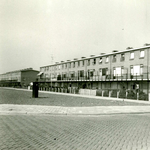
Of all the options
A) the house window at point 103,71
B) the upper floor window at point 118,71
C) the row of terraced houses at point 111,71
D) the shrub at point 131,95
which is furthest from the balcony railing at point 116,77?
the shrub at point 131,95

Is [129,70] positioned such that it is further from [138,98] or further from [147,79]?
[138,98]

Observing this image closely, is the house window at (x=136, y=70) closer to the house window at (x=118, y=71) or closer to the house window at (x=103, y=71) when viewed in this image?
the house window at (x=118, y=71)

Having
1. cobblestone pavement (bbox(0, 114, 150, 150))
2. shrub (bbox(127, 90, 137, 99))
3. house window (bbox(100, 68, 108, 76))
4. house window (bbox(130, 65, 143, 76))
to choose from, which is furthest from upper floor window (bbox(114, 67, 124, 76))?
cobblestone pavement (bbox(0, 114, 150, 150))

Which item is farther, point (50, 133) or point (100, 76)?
point (100, 76)

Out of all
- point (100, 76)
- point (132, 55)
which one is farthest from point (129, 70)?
point (100, 76)

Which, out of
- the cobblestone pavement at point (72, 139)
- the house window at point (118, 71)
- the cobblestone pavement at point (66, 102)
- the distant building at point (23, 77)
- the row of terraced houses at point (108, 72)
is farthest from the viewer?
the distant building at point (23, 77)

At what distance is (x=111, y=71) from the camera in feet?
131

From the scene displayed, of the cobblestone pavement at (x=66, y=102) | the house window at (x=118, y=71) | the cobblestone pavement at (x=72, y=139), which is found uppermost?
the house window at (x=118, y=71)

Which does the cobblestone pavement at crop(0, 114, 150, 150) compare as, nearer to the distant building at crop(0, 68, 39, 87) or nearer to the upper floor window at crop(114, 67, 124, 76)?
the upper floor window at crop(114, 67, 124, 76)

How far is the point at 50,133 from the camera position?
6520 millimetres

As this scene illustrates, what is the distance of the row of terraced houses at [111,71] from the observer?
108 ft

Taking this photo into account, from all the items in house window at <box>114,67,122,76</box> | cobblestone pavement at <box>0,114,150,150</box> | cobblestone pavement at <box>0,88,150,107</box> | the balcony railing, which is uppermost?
house window at <box>114,67,122,76</box>

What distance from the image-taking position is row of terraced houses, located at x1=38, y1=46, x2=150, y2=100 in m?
33.0

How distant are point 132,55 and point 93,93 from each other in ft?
34.2
